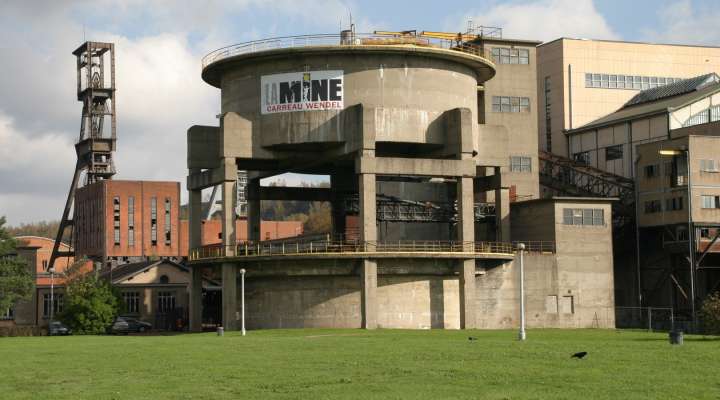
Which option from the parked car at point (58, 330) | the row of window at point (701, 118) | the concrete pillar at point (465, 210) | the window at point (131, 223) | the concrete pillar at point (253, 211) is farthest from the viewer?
the window at point (131, 223)

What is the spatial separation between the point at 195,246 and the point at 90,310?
31.8 ft

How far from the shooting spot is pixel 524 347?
42.7m

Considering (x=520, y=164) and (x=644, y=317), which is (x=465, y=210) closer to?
(x=520, y=164)

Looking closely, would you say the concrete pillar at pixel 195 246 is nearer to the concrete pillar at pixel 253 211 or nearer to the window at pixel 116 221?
the concrete pillar at pixel 253 211

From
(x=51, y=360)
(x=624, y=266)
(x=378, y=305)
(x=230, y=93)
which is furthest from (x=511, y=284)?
(x=51, y=360)

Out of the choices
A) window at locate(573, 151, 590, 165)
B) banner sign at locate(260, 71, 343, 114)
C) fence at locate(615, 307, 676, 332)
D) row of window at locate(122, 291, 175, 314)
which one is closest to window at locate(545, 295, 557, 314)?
fence at locate(615, 307, 676, 332)

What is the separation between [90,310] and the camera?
265 feet

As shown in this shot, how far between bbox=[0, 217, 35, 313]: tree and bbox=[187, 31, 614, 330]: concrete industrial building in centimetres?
1645

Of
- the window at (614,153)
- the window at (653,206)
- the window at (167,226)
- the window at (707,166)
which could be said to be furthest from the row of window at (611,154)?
the window at (167,226)

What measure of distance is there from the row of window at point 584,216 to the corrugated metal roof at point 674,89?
1831 centimetres

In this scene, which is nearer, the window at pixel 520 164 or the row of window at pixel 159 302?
the window at pixel 520 164

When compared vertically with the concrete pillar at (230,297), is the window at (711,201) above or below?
above

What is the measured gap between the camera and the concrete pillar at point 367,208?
6956 cm

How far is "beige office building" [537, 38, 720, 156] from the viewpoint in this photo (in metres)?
99.1
